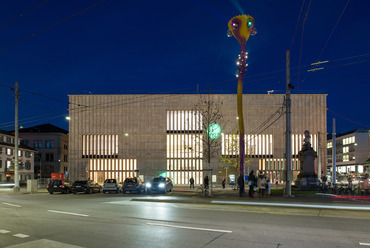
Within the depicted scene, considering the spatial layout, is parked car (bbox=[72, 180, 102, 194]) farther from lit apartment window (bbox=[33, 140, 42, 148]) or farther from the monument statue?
lit apartment window (bbox=[33, 140, 42, 148])

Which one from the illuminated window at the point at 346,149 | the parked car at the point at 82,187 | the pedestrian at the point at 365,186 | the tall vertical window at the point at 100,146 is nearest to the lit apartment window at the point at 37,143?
the tall vertical window at the point at 100,146

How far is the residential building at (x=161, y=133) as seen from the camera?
66500 mm

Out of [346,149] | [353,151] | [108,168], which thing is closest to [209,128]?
[108,168]

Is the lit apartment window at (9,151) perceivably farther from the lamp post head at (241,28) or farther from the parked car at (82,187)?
the lamp post head at (241,28)

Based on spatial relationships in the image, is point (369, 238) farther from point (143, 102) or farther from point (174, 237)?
point (143, 102)

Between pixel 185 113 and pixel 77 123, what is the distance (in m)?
21.1

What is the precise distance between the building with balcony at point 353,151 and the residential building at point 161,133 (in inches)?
2066

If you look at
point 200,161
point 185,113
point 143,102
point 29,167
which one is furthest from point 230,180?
point 29,167

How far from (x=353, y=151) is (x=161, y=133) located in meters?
77.5

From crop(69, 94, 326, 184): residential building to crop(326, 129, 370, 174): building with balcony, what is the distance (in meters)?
52.5

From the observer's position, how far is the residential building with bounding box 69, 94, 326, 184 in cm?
6650

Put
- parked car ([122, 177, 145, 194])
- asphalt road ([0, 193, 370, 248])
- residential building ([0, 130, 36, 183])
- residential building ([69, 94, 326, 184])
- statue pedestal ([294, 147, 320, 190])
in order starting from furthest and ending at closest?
residential building ([0, 130, 36, 183]) < residential building ([69, 94, 326, 184]) < parked car ([122, 177, 145, 194]) < statue pedestal ([294, 147, 320, 190]) < asphalt road ([0, 193, 370, 248])

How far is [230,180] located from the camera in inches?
2415

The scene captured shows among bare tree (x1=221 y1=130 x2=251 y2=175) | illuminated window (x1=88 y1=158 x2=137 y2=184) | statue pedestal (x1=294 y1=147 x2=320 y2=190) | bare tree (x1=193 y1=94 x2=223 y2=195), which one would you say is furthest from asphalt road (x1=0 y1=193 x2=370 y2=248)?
illuminated window (x1=88 y1=158 x2=137 y2=184)
